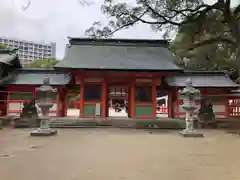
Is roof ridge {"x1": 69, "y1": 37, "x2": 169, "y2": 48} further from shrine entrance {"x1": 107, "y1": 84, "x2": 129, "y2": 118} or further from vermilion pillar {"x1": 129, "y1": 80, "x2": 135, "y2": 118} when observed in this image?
vermilion pillar {"x1": 129, "y1": 80, "x2": 135, "y2": 118}

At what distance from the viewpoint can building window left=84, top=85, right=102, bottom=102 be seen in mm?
20500

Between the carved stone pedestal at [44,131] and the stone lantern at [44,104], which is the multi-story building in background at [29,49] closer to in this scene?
the carved stone pedestal at [44,131]

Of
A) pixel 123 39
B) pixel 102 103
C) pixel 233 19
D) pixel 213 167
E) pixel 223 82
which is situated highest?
pixel 123 39

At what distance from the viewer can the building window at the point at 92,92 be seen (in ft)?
67.3

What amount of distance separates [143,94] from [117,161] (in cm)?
1328

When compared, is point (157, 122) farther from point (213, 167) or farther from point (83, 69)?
point (213, 167)

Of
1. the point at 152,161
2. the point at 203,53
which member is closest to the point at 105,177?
the point at 152,161

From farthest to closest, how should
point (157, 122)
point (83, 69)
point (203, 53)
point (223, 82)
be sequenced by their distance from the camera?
point (203, 53), point (223, 82), point (83, 69), point (157, 122)

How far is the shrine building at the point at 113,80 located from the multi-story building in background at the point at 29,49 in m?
59.1

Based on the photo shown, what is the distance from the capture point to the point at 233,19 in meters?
13.7

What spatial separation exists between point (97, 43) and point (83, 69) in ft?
15.9

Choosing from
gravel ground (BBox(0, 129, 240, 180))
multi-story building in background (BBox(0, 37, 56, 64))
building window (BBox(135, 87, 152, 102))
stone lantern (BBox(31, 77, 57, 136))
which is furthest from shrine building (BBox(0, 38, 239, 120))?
multi-story building in background (BBox(0, 37, 56, 64))

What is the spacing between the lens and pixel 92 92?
20.7 metres

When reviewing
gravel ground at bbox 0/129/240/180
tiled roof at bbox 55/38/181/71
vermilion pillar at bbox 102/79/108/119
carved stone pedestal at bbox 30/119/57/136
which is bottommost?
gravel ground at bbox 0/129/240/180
